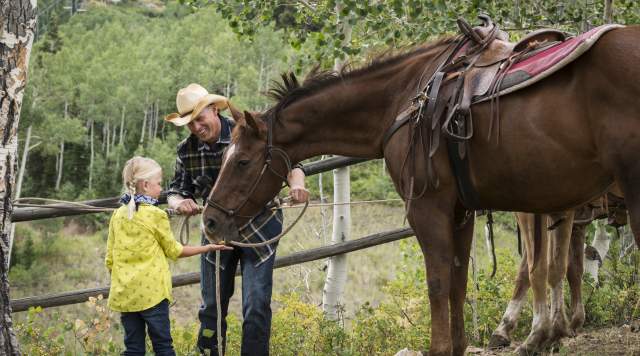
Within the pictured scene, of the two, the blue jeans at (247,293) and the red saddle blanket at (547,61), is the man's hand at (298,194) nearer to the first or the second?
the blue jeans at (247,293)

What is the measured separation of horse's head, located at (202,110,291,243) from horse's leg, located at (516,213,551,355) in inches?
78.1

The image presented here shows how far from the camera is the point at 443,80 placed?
3902 mm

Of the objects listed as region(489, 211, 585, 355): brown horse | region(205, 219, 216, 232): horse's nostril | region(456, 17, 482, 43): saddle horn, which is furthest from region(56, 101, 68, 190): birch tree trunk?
region(456, 17, 482, 43): saddle horn

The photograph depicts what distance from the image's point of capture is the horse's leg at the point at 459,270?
14.0ft

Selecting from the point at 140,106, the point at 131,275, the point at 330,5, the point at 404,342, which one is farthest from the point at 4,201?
the point at 140,106

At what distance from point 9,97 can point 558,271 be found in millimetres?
3779

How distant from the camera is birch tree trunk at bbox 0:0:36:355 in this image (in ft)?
12.1

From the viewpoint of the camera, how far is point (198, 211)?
14.5 ft

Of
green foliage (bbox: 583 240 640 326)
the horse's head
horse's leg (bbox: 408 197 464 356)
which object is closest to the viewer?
horse's leg (bbox: 408 197 464 356)

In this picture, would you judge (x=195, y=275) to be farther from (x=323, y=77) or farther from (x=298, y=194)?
(x=323, y=77)

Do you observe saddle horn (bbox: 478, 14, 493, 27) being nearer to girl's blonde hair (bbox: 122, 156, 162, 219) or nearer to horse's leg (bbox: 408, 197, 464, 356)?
horse's leg (bbox: 408, 197, 464, 356)

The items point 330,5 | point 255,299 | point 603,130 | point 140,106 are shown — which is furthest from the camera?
point 140,106

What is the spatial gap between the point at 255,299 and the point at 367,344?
1582mm

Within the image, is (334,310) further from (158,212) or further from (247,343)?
(158,212)
